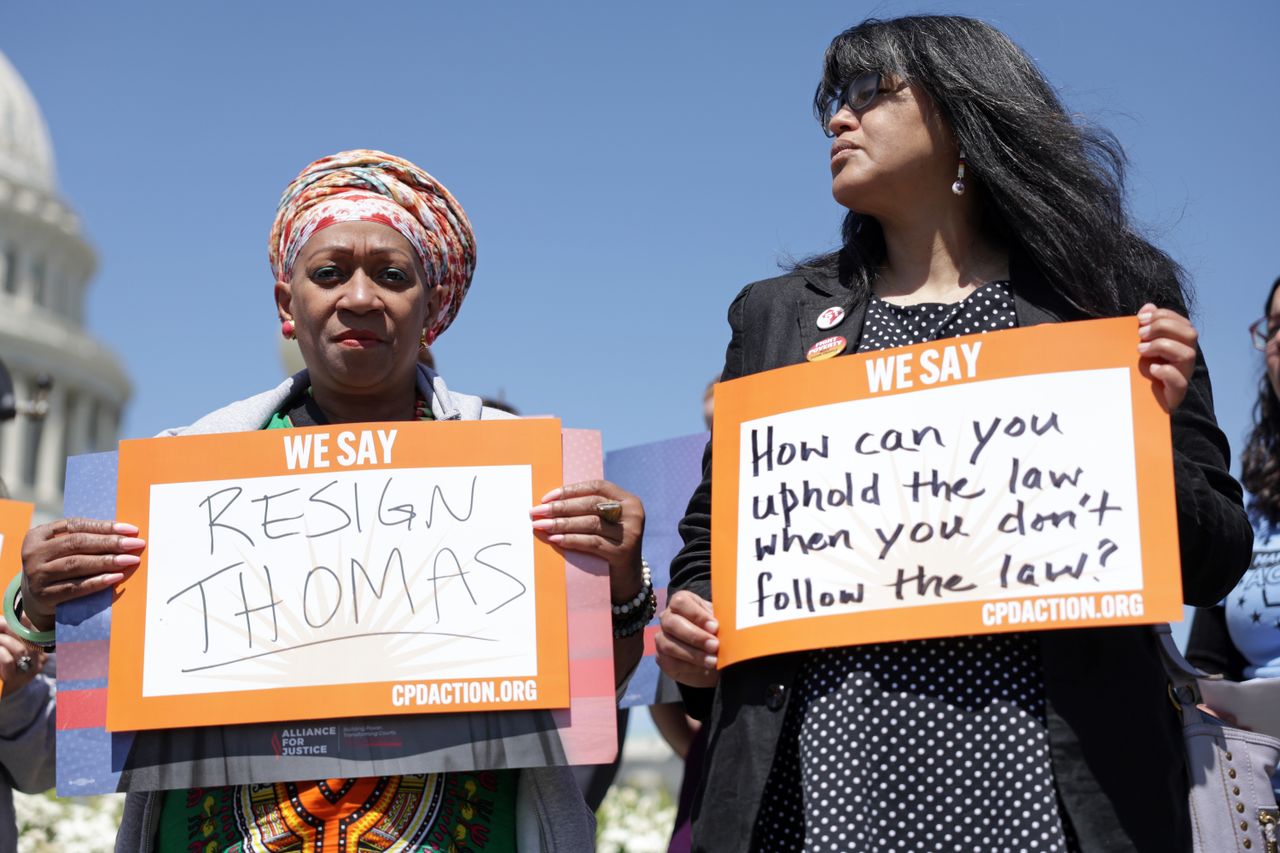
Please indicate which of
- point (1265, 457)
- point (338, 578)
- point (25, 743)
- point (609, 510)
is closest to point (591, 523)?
point (609, 510)

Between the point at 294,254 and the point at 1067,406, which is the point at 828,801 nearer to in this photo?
the point at 1067,406

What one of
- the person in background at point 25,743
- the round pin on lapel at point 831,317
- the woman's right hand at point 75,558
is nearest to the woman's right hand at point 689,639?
the round pin on lapel at point 831,317

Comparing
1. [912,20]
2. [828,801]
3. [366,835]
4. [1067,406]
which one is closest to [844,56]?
[912,20]

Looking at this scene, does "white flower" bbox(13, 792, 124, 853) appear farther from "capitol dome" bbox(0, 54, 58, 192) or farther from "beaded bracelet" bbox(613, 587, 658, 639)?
"capitol dome" bbox(0, 54, 58, 192)

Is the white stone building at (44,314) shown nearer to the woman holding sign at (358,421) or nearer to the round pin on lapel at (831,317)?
the woman holding sign at (358,421)

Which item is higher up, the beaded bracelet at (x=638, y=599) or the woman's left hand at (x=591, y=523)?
the woman's left hand at (x=591, y=523)

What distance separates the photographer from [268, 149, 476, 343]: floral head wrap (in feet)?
11.6

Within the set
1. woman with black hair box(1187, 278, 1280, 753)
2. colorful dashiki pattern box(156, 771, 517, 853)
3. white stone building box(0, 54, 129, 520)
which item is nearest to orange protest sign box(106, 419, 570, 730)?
colorful dashiki pattern box(156, 771, 517, 853)

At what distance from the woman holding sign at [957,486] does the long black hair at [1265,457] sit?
1743 millimetres

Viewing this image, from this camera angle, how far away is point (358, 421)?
11.8ft

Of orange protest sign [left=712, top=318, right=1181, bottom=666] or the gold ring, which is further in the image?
the gold ring

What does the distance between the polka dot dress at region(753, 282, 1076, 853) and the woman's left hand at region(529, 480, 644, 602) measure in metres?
0.52

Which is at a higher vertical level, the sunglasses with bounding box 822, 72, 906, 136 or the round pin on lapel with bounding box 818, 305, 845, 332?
the sunglasses with bounding box 822, 72, 906, 136

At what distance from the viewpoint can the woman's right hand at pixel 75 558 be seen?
320 cm
